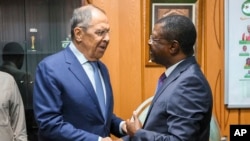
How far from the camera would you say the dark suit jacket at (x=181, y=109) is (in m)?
1.32

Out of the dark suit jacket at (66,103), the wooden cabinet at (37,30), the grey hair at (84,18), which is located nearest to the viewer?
the dark suit jacket at (66,103)

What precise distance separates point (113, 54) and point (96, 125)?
0.93 metres

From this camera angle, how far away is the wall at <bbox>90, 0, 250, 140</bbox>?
2.54 meters

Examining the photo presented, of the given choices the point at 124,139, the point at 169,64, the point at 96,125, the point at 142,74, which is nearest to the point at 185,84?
the point at 169,64

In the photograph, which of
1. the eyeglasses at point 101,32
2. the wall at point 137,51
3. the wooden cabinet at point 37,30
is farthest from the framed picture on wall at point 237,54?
the eyeglasses at point 101,32

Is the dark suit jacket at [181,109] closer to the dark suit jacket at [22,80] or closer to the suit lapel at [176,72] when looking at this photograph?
the suit lapel at [176,72]

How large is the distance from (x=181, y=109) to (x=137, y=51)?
126 centimetres

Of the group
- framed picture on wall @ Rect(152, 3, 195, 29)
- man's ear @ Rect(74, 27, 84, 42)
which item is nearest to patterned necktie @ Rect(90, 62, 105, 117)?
man's ear @ Rect(74, 27, 84, 42)

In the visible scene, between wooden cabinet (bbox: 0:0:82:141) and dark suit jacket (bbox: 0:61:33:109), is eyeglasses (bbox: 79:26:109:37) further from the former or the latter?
dark suit jacket (bbox: 0:61:33:109)

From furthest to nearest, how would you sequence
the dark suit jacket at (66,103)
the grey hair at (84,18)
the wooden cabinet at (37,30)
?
1. the wooden cabinet at (37,30)
2. the grey hair at (84,18)
3. the dark suit jacket at (66,103)

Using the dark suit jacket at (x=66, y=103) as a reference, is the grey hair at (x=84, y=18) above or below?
above

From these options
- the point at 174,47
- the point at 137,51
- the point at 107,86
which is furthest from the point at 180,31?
the point at 137,51

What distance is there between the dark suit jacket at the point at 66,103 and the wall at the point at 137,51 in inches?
33.4

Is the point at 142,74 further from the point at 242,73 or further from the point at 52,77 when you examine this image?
the point at 52,77
